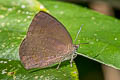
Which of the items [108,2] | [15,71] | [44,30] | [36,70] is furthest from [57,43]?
[108,2]

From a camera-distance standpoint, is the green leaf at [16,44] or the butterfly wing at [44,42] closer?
the green leaf at [16,44]

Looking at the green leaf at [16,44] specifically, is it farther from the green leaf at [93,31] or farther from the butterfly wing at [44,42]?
the green leaf at [93,31]

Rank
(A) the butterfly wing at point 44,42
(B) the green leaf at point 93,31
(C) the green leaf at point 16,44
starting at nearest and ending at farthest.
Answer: (C) the green leaf at point 16,44 → (B) the green leaf at point 93,31 → (A) the butterfly wing at point 44,42

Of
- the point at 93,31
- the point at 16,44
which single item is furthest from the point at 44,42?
the point at 93,31

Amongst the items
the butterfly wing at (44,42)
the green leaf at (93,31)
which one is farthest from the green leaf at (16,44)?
the green leaf at (93,31)

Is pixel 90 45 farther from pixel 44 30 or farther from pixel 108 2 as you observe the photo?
pixel 108 2

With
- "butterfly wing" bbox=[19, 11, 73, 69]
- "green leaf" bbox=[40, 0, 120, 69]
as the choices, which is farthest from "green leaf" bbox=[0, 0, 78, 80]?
→ "green leaf" bbox=[40, 0, 120, 69]
